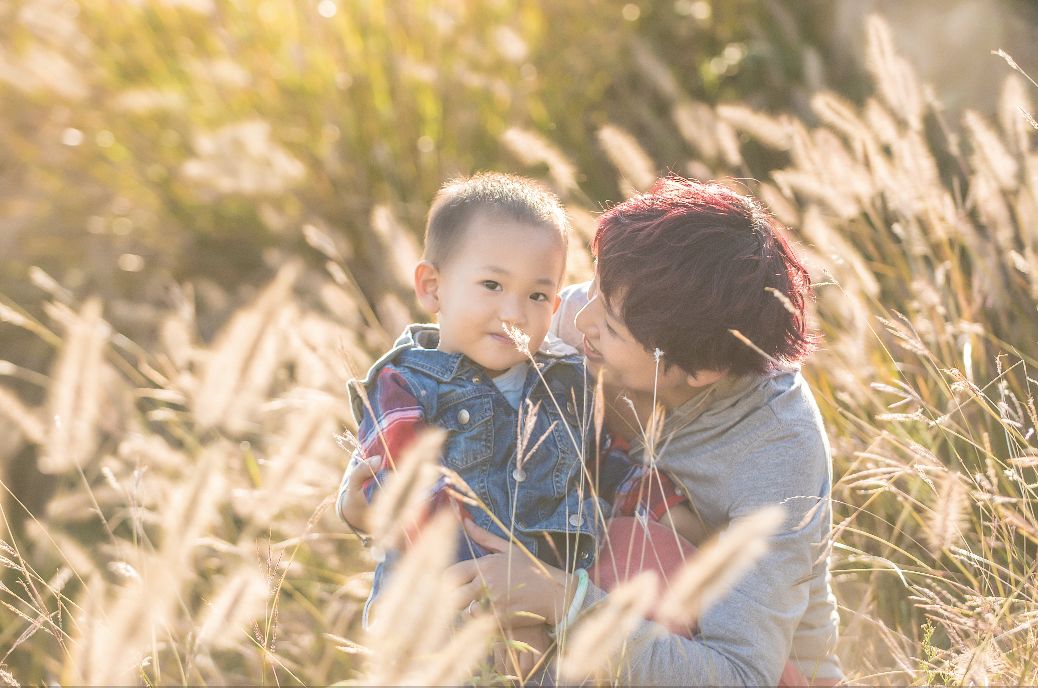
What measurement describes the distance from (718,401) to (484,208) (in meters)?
0.60

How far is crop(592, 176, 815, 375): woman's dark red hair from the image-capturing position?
1.96 meters

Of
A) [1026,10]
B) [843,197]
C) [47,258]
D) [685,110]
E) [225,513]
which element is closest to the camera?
[843,197]

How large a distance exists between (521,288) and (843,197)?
1.11m

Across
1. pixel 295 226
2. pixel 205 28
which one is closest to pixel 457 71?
pixel 295 226

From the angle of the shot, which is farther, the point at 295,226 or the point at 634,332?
the point at 295,226

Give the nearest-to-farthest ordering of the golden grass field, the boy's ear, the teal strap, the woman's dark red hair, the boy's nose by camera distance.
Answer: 1. the teal strap
2. the woman's dark red hair
3. the boy's nose
4. the boy's ear
5. the golden grass field

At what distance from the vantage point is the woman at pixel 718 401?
1.89m

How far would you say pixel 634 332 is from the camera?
201 cm

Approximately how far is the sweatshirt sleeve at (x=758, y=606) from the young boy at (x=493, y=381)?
0.80 feet

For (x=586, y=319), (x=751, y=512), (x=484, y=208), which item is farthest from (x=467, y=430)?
(x=751, y=512)

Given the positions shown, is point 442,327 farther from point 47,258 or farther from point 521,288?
point 47,258

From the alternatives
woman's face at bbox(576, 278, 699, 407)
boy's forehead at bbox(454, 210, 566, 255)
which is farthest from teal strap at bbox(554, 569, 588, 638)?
boy's forehead at bbox(454, 210, 566, 255)

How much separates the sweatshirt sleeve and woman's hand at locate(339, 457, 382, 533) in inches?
19.0

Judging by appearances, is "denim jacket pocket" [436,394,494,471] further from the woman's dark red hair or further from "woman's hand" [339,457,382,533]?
the woman's dark red hair
